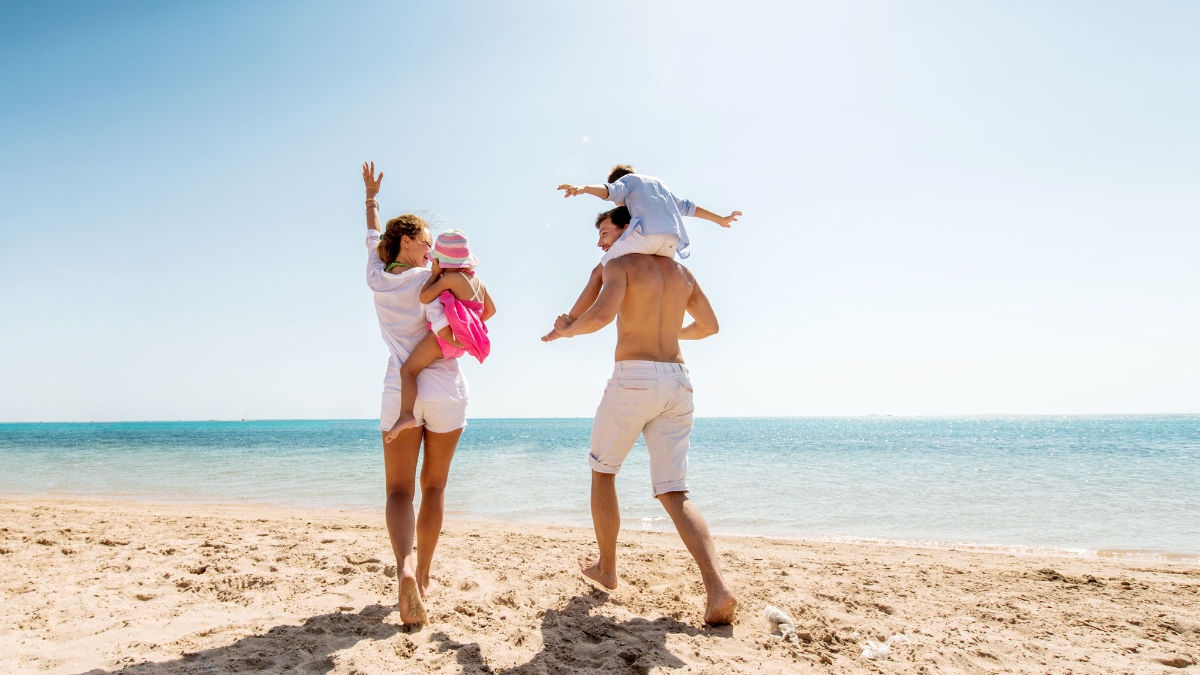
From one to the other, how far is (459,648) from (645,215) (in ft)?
7.57

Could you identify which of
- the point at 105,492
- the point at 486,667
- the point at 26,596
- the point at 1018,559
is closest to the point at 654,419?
the point at 486,667

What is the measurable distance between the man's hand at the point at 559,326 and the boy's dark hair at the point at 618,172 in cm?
99

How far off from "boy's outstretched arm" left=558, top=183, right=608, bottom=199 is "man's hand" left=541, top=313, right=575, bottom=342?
2.32 feet

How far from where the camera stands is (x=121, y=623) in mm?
2791

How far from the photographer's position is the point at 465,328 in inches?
112

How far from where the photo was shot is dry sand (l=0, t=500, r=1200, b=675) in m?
2.44

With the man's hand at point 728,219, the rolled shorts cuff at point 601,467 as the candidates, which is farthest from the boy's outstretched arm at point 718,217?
the rolled shorts cuff at point 601,467

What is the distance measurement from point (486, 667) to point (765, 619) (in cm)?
148

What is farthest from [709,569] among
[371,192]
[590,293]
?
[371,192]

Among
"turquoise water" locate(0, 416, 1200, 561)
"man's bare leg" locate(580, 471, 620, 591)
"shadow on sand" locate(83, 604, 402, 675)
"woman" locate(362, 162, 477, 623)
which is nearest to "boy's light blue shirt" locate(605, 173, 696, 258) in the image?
"woman" locate(362, 162, 477, 623)

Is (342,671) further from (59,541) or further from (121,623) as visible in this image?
(59,541)

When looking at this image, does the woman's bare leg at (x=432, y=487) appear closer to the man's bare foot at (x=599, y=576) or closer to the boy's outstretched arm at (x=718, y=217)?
the man's bare foot at (x=599, y=576)

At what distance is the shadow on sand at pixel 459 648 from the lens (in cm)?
230

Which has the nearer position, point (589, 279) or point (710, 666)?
point (710, 666)
